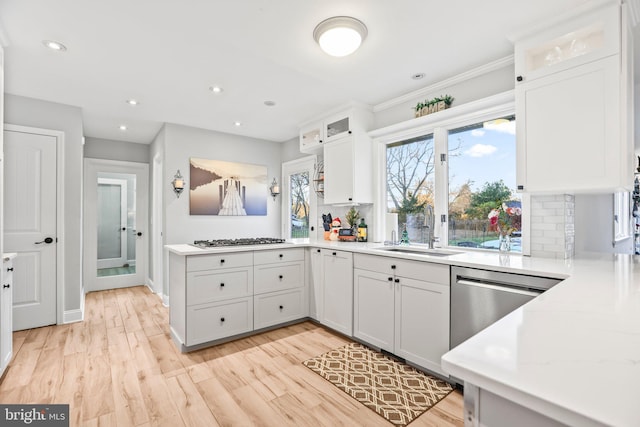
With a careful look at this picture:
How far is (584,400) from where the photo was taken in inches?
20.7

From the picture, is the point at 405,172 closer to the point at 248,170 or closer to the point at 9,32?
the point at 248,170

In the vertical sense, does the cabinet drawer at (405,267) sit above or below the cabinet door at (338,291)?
above

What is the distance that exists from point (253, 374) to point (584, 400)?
229 centimetres

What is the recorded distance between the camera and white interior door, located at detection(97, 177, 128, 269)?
525 cm

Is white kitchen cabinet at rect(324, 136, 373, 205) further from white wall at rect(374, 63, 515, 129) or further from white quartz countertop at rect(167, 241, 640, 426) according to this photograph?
white quartz countertop at rect(167, 241, 640, 426)

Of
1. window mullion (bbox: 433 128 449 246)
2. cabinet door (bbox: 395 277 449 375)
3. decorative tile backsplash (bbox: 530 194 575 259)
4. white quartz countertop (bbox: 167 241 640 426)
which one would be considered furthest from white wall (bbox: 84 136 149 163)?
white quartz countertop (bbox: 167 241 640 426)

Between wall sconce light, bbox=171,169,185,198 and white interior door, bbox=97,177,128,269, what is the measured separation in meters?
1.91

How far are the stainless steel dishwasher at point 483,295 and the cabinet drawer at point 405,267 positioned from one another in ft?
0.31

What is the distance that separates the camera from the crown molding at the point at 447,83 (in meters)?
2.55

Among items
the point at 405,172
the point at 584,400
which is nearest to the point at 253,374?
the point at 584,400

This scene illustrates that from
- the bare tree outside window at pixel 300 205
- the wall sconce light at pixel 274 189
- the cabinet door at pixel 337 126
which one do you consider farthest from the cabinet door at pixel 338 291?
the wall sconce light at pixel 274 189

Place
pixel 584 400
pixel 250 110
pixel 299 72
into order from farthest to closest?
pixel 250 110
pixel 299 72
pixel 584 400

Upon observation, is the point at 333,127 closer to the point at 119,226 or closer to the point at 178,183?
the point at 178,183

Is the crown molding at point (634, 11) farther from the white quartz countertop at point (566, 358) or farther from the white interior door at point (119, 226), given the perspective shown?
the white interior door at point (119, 226)
